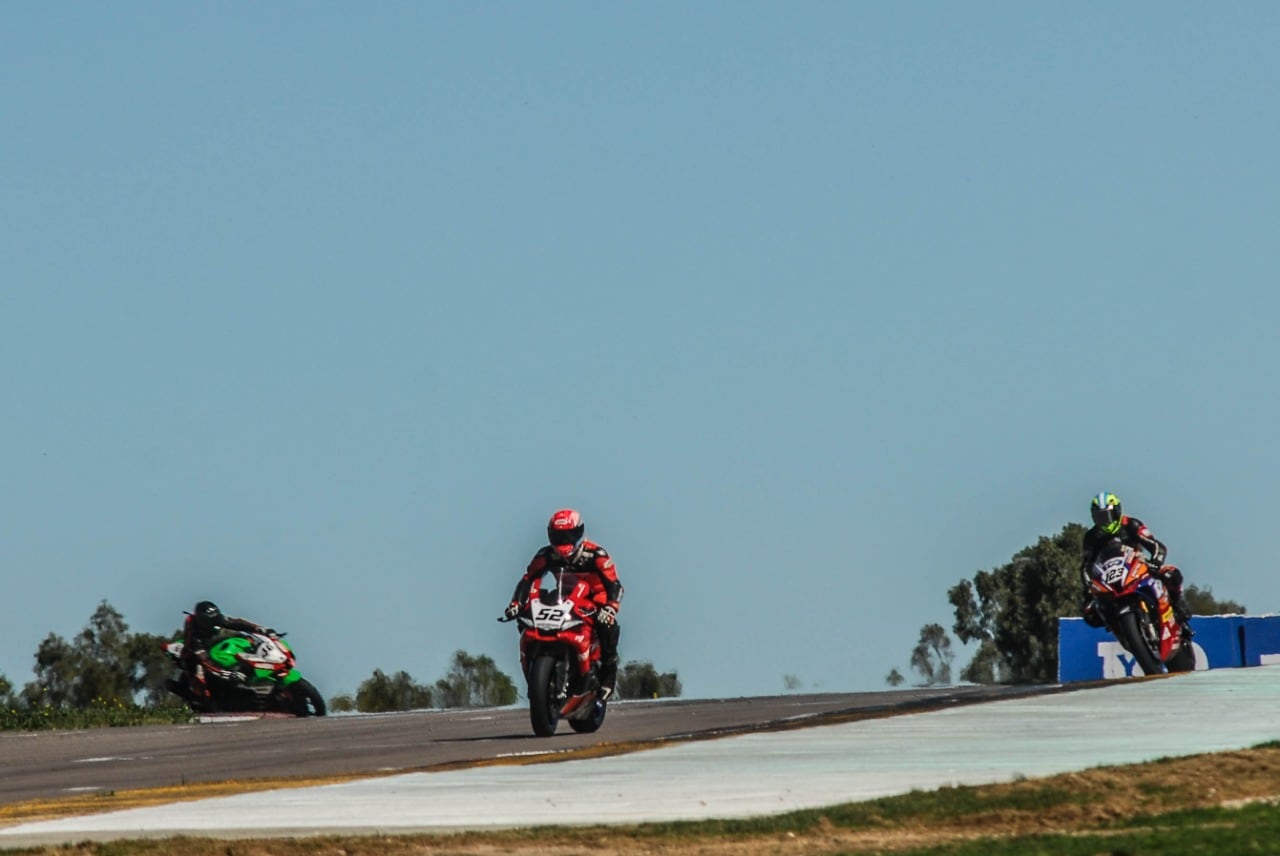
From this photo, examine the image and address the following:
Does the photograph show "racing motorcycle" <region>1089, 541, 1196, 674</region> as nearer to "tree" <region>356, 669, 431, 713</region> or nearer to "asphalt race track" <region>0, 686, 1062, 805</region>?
"asphalt race track" <region>0, 686, 1062, 805</region>

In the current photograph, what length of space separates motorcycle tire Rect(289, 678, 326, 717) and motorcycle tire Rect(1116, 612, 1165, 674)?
11.2 meters

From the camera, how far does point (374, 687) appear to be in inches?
3482

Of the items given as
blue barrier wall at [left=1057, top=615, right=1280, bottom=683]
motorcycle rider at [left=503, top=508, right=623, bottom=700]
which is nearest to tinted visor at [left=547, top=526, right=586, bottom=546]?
motorcycle rider at [left=503, top=508, right=623, bottom=700]

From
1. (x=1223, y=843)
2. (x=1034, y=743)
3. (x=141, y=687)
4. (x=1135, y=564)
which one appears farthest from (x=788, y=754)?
(x=141, y=687)

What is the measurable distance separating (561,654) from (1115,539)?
9.43 m

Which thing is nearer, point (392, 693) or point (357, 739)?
point (357, 739)

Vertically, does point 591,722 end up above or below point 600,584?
below

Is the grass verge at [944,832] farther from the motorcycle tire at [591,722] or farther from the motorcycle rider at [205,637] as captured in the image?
the motorcycle rider at [205,637]

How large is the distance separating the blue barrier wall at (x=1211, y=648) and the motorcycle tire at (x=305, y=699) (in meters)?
11.3

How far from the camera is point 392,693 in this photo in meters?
85.6

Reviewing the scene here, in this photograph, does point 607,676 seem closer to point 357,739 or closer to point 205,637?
point 357,739

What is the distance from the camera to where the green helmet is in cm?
2764

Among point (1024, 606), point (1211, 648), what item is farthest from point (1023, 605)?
point (1211, 648)

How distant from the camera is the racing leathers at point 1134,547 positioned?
90.4 ft
